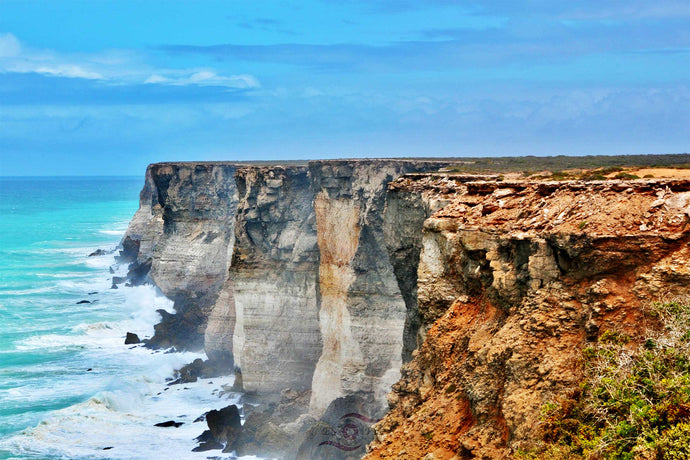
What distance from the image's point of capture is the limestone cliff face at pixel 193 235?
5066cm

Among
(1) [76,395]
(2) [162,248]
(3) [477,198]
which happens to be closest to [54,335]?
(2) [162,248]

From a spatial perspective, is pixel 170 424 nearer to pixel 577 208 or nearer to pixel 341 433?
pixel 341 433

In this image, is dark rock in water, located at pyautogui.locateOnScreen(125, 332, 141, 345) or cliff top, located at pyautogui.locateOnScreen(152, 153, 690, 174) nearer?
cliff top, located at pyautogui.locateOnScreen(152, 153, 690, 174)

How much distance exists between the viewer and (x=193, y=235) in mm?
52844

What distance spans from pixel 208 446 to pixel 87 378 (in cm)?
1360

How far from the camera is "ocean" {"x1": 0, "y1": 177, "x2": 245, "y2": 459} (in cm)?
3278

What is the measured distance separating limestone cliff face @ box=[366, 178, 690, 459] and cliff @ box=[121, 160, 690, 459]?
25 mm

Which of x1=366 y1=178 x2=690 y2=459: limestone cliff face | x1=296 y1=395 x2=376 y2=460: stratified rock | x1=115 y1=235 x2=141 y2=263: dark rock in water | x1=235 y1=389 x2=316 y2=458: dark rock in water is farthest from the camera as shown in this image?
x1=115 y1=235 x2=141 y2=263: dark rock in water

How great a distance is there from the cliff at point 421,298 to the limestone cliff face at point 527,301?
2cm

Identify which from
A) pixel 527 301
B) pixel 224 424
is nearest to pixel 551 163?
pixel 224 424

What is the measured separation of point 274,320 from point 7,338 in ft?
79.4

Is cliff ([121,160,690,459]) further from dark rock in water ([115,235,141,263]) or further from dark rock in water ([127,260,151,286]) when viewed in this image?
dark rock in water ([115,235,141,263])

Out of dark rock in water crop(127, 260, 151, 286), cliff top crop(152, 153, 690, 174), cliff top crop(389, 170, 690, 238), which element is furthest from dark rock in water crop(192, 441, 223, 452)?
dark rock in water crop(127, 260, 151, 286)

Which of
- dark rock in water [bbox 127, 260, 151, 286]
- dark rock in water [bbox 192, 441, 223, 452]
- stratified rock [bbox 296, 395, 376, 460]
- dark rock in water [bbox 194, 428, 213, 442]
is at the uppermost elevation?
dark rock in water [bbox 127, 260, 151, 286]
